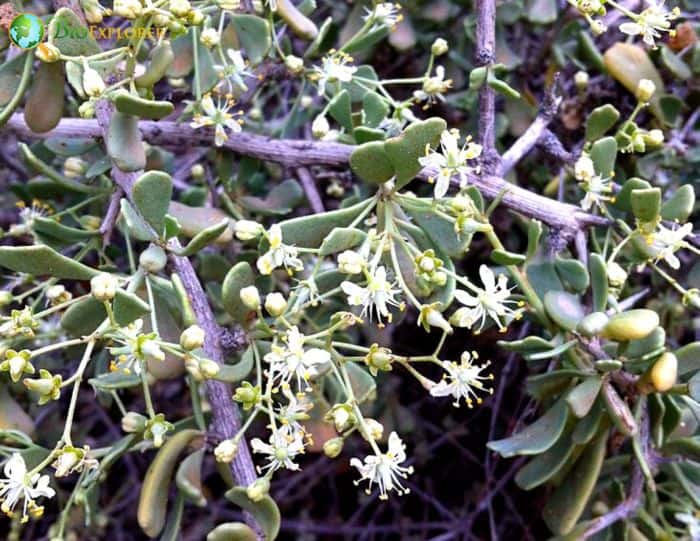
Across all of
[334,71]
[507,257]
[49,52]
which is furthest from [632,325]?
[49,52]

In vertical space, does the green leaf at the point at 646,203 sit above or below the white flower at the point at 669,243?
above

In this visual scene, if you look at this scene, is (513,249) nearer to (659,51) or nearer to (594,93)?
(594,93)

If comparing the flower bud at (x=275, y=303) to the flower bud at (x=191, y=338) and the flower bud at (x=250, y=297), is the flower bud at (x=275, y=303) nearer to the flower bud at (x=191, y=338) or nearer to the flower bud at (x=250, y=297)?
the flower bud at (x=250, y=297)

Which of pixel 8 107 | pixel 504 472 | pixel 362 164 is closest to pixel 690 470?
pixel 504 472

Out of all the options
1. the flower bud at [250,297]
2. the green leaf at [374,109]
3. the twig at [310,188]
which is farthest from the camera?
the twig at [310,188]

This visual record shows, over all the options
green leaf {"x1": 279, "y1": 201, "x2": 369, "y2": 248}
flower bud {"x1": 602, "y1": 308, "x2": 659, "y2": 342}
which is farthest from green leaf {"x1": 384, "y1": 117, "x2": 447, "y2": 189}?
flower bud {"x1": 602, "y1": 308, "x2": 659, "y2": 342}

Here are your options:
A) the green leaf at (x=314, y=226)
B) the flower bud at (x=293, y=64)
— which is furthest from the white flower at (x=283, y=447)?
the flower bud at (x=293, y=64)

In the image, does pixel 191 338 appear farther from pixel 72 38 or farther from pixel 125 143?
pixel 72 38
